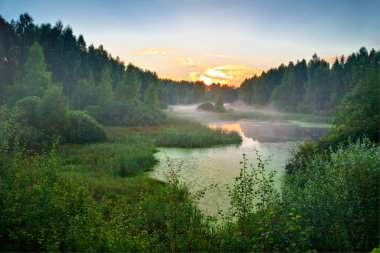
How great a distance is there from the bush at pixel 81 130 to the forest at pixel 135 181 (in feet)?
0.35

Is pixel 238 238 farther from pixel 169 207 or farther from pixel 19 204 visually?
pixel 19 204

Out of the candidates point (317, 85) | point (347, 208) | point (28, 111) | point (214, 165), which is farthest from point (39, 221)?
point (317, 85)

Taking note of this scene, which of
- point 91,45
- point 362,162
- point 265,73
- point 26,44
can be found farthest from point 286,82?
point 362,162

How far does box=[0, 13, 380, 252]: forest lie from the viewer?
8.45 metres

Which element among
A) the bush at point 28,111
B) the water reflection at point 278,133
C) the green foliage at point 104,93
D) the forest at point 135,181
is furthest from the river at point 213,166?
the green foliage at point 104,93

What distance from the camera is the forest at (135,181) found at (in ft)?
27.7

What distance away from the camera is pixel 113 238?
810 centimetres

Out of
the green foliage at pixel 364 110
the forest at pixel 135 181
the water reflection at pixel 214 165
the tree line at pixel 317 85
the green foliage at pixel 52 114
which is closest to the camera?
the forest at pixel 135 181

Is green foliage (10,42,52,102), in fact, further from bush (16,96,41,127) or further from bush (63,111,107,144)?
bush (63,111,107,144)

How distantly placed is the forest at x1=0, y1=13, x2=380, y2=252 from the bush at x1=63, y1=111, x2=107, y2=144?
11 centimetres

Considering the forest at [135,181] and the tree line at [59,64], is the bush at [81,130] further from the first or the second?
the tree line at [59,64]

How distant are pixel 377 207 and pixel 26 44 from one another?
5539 centimetres

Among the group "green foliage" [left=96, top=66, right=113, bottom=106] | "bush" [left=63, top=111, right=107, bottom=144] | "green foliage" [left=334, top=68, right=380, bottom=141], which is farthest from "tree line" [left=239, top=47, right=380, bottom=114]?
"bush" [left=63, top=111, right=107, bottom=144]

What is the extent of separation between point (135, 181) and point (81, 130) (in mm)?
16725
